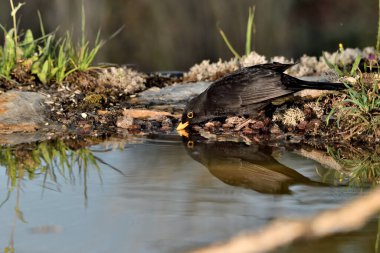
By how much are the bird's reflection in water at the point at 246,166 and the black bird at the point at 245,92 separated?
0.62 m

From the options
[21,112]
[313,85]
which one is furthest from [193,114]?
[21,112]

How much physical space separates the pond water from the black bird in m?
0.71

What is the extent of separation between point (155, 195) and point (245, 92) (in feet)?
8.02

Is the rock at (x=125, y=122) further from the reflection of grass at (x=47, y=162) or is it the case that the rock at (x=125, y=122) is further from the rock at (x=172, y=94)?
the reflection of grass at (x=47, y=162)

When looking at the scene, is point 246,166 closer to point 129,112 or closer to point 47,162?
point 47,162

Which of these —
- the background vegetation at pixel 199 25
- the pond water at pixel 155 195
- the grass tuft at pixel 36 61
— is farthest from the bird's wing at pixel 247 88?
the background vegetation at pixel 199 25

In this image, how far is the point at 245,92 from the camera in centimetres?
568

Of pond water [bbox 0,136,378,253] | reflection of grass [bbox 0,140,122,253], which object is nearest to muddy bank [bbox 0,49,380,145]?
reflection of grass [bbox 0,140,122,253]

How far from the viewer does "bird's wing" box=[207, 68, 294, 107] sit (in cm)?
557

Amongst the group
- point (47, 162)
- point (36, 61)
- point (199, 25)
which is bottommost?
point (47, 162)

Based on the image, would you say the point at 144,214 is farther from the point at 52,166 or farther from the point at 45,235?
the point at 52,166

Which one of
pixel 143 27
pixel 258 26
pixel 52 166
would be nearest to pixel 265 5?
pixel 258 26

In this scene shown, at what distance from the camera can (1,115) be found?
19.1 feet

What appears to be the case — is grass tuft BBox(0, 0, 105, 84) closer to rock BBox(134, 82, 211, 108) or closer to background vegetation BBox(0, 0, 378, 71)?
rock BBox(134, 82, 211, 108)
